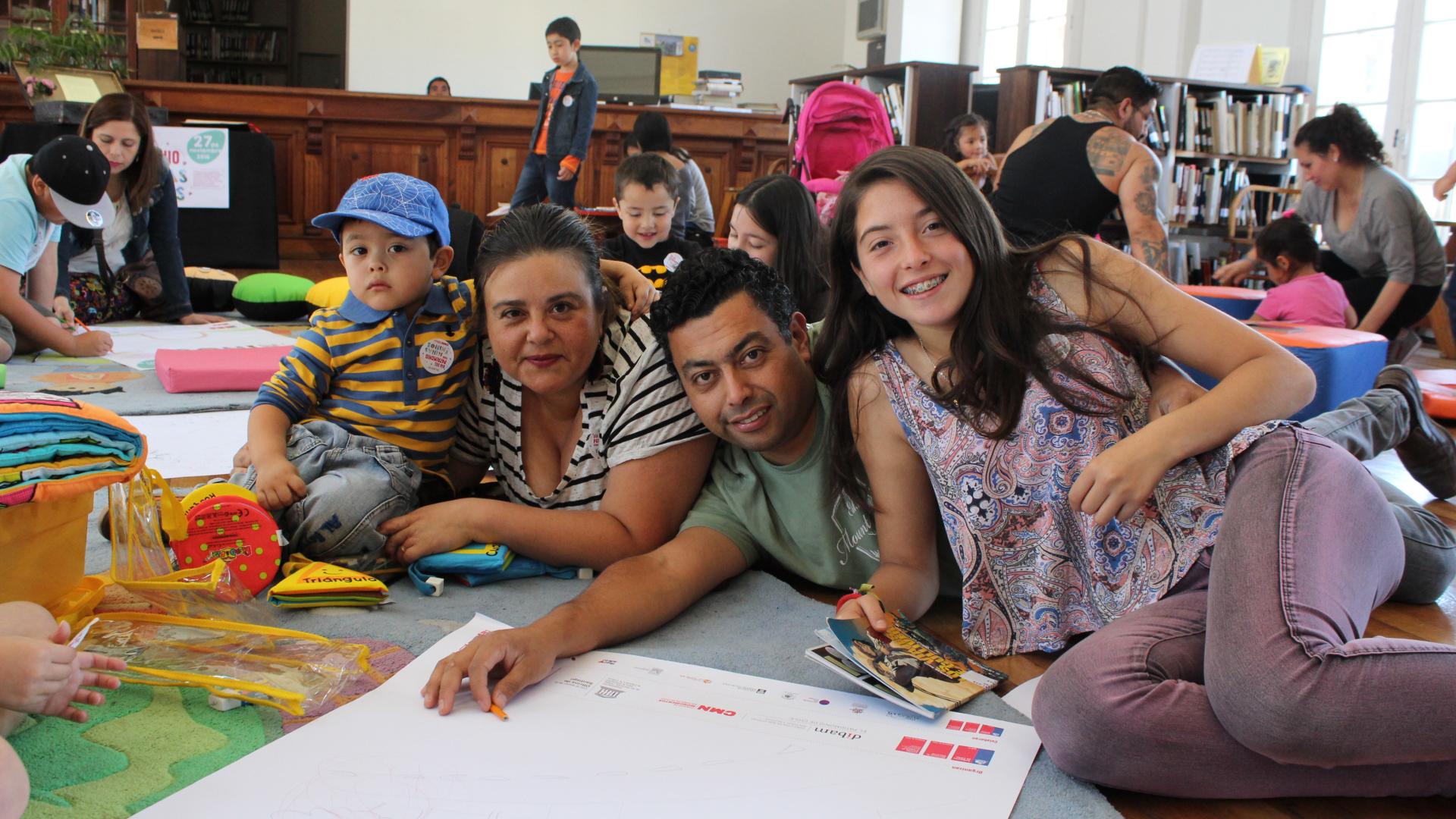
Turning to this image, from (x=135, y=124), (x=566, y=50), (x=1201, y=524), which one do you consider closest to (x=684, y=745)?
(x=1201, y=524)

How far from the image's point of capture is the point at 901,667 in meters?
1.25

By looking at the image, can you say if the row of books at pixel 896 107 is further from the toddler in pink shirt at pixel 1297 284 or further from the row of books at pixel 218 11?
the row of books at pixel 218 11

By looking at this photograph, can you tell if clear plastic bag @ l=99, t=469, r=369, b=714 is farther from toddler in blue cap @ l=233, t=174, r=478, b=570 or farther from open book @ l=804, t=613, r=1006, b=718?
open book @ l=804, t=613, r=1006, b=718

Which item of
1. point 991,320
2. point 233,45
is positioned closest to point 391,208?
point 991,320

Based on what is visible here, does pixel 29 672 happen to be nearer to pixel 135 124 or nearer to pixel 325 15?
pixel 135 124

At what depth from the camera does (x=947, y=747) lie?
1.15m

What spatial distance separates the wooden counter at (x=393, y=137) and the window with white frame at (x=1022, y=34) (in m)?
2.10

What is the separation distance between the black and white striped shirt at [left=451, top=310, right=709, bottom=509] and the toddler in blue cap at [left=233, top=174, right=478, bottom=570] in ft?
0.18

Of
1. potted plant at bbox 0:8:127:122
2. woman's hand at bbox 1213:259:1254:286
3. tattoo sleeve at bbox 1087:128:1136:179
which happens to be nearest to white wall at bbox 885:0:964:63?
woman's hand at bbox 1213:259:1254:286

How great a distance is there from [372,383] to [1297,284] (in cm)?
328

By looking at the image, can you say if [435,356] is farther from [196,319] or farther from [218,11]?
[218,11]

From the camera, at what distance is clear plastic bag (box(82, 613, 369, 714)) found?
1.23 m

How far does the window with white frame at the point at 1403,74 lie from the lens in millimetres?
5496

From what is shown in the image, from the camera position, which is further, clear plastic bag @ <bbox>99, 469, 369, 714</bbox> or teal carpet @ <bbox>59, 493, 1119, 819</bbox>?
teal carpet @ <bbox>59, 493, 1119, 819</bbox>
